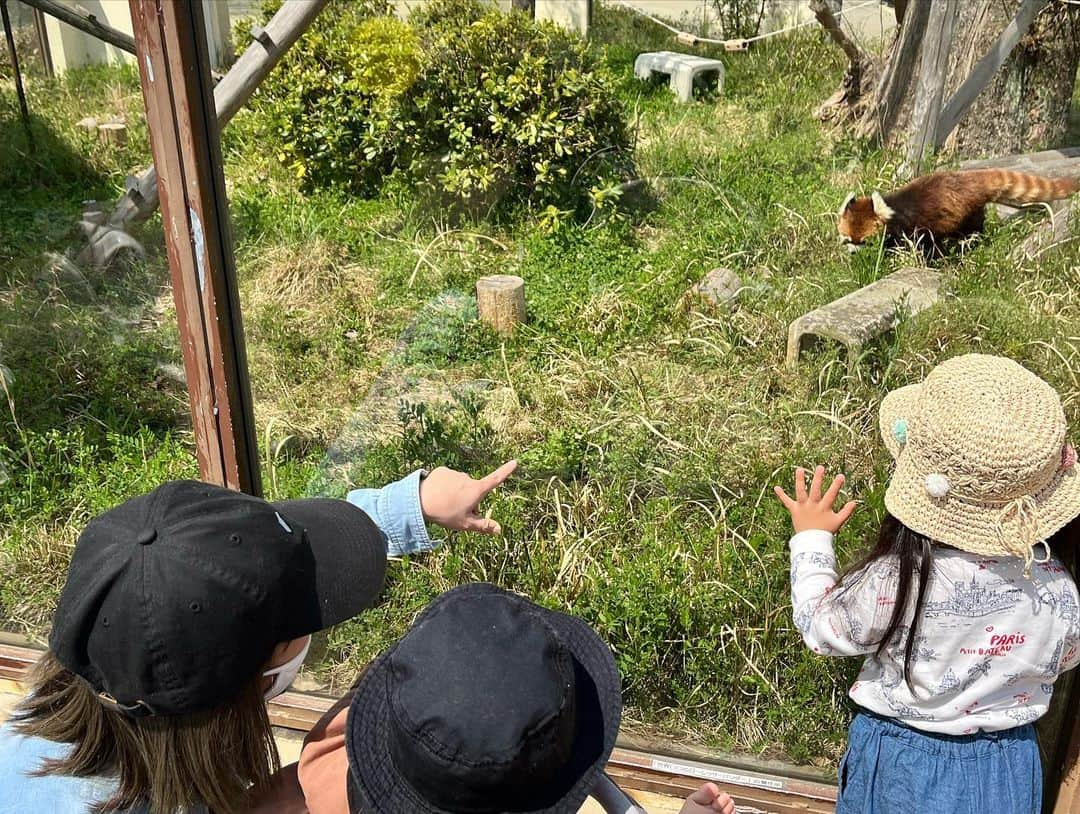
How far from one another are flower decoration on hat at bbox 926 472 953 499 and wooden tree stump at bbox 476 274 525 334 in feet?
7.43

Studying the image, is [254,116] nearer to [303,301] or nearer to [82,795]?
[303,301]

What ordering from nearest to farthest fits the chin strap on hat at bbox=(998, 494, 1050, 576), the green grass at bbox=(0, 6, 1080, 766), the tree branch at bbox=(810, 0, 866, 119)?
the chin strap on hat at bbox=(998, 494, 1050, 576) → the green grass at bbox=(0, 6, 1080, 766) → the tree branch at bbox=(810, 0, 866, 119)

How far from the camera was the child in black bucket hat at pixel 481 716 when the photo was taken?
0.97m

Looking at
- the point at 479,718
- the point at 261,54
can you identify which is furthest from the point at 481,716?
the point at 261,54

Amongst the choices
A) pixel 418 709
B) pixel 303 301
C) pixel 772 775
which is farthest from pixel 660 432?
pixel 418 709

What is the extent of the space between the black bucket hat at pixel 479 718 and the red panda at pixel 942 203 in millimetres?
2772

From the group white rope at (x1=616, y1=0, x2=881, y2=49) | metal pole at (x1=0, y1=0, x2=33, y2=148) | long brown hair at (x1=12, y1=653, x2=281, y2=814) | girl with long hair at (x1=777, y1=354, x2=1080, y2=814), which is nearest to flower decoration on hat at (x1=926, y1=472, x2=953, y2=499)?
girl with long hair at (x1=777, y1=354, x2=1080, y2=814)

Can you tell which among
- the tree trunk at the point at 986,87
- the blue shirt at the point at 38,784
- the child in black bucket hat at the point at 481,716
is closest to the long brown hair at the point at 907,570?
the child in black bucket hat at the point at 481,716

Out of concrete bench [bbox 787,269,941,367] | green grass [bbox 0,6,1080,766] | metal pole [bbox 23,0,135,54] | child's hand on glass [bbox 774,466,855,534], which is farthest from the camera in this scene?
concrete bench [bbox 787,269,941,367]

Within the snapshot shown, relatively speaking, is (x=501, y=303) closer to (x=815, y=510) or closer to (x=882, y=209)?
(x=882, y=209)

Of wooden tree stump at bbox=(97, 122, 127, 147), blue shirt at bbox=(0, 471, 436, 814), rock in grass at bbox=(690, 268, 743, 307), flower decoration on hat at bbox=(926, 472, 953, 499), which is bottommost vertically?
rock in grass at bbox=(690, 268, 743, 307)

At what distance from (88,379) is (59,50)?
3.28 ft

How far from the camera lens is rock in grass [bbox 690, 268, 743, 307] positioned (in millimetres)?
3340

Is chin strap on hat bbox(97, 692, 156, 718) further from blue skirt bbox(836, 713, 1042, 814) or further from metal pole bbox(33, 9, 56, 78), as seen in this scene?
metal pole bbox(33, 9, 56, 78)
